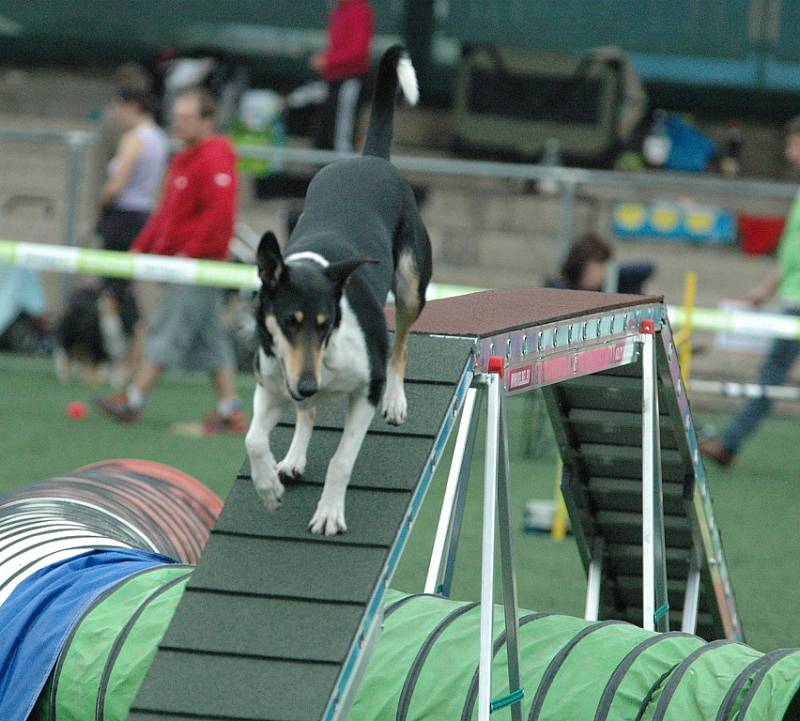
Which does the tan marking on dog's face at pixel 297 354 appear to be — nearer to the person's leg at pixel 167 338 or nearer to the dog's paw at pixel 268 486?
the dog's paw at pixel 268 486

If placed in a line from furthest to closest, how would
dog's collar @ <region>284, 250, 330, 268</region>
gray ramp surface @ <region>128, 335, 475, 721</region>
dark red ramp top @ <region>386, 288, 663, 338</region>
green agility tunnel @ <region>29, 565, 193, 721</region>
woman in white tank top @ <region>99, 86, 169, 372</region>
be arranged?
woman in white tank top @ <region>99, 86, 169, 372</region>
green agility tunnel @ <region>29, 565, 193, 721</region>
dark red ramp top @ <region>386, 288, 663, 338</region>
dog's collar @ <region>284, 250, 330, 268</region>
gray ramp surface @ <region>128, 335, 475, 721</region>

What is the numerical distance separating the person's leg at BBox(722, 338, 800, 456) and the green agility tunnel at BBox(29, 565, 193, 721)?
5.46m

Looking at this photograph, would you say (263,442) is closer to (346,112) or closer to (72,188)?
(72,188)

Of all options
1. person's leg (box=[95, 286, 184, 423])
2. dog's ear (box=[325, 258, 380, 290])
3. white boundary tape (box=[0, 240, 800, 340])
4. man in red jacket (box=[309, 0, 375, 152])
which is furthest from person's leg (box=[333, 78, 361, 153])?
dog's ear (box=[325, 258, 380, 290])

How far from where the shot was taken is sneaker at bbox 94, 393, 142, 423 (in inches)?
387

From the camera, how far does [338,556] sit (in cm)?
366

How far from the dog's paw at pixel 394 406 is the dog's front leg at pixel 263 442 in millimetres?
315

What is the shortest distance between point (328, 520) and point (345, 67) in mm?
10734

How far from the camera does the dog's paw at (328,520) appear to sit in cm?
369

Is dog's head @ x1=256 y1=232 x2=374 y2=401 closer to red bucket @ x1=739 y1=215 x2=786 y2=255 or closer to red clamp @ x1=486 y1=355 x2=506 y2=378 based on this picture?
red clamp @ x1=486 y1=355 x2=506 y2=378

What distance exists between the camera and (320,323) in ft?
11.1

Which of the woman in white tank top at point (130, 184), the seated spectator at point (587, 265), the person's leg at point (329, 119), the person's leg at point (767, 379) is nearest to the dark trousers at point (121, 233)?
the woman in white tank top at point (130, 184)

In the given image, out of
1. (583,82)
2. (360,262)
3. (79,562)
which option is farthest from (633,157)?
(360,262)

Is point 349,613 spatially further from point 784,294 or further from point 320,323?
point 784,294
